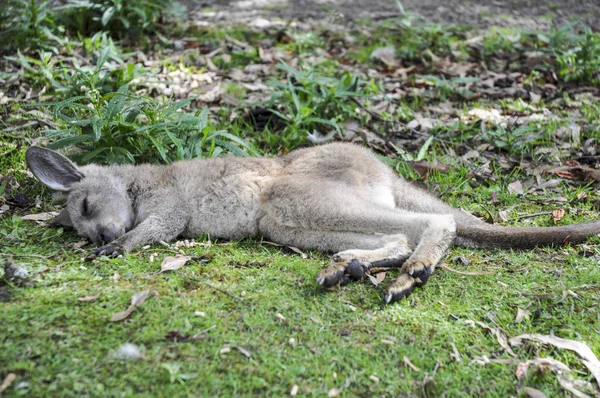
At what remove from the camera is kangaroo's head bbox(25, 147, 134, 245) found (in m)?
5.13

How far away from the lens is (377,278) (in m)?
4.47

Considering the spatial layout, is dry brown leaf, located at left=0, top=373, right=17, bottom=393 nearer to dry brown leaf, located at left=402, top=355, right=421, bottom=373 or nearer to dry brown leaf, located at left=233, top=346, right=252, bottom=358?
dry brown leaf, located at left=233, top=346, right=252, bottom=358

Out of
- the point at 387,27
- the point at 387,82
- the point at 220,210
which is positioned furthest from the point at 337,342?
the point at 387,27

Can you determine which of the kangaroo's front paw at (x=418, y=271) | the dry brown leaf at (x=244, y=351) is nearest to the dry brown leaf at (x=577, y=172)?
the kangaroo's front paw at (x=418, y=271)

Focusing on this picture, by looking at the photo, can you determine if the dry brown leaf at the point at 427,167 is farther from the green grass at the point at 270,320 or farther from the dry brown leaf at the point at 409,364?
the dry brown leaf at the point at 409,364

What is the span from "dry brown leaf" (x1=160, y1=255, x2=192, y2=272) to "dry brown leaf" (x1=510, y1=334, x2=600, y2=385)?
2.37m

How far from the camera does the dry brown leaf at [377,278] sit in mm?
4398

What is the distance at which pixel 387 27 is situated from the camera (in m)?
9.69

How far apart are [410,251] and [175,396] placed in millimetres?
2284

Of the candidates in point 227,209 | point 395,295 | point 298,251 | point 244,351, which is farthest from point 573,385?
point 227,209

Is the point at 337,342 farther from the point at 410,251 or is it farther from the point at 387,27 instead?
the point at 387,27

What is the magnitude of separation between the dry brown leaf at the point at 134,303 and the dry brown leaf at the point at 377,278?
154cm

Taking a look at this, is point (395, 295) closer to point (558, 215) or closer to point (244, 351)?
point (244, 351)

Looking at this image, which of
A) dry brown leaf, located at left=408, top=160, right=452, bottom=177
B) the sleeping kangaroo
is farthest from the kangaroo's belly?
dry brown leaf, located at left=408, top=160, right=452, bottom=177
